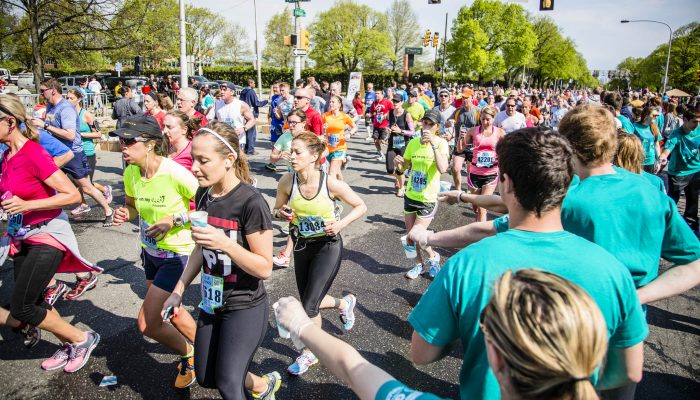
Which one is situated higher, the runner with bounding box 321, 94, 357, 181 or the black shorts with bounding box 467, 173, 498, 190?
the runner with bounding box 321, 94, 357, 181

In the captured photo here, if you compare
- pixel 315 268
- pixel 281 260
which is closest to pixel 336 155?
pixel 281 260

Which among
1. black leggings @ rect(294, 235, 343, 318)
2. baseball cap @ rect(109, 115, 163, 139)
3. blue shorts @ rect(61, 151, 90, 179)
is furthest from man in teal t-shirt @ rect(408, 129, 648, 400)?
blue shorts @ rect(61, 151, 90, 179)

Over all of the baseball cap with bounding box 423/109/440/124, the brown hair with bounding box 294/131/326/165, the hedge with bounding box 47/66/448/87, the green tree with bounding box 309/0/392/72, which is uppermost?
the green tree with bounding box 309/0/392/72

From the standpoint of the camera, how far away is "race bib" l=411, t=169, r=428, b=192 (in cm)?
525

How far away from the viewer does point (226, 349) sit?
2562 millimetres

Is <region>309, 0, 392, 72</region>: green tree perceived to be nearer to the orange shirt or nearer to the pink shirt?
the orange shirt

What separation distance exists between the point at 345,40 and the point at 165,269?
68.2 metres

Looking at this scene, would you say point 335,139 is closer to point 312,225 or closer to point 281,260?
point 281,260

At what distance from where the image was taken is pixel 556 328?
3.06 ft

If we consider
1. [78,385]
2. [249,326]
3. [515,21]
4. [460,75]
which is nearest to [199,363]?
[249,326]

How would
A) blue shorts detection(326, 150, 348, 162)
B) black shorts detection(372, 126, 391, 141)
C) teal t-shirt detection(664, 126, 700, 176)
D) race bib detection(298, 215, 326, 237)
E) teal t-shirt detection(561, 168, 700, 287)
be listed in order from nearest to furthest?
teal t-shirt detection(561, 168, 700, 287) < race bib detection(298, 215, 326, 237) < teal t-shirt detection(664, 126, 700, 176) < blue shorts detection(326, 150, 348, 162) < black shorts detection(372, 126, 391, 141)

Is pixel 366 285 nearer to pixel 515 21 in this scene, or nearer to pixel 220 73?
pixel 220 73

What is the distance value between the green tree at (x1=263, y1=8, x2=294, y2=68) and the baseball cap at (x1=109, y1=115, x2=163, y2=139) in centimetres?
6915

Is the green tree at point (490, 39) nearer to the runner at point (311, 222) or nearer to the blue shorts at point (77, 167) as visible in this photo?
the blue shorts at point (77, 167)
